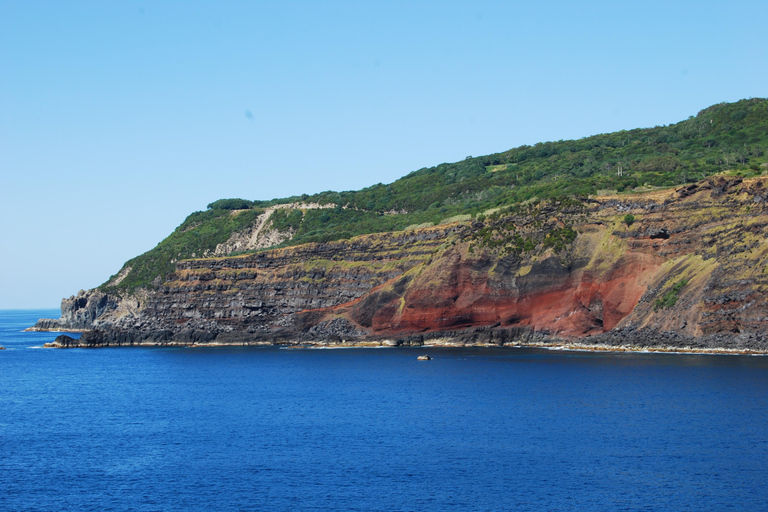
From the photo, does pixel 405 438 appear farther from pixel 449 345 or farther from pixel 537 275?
pixel 449 345

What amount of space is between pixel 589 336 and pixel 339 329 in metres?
42.1

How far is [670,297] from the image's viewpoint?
320 ft

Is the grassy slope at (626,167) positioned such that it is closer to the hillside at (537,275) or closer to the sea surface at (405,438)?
the hillside at (537,275)

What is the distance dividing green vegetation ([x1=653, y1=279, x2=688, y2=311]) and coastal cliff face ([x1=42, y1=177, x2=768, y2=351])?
15 centimetres

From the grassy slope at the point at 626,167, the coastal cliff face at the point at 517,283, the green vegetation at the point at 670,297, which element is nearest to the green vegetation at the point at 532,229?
the coastal cliff face at the point at 517,283

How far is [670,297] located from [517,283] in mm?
24147

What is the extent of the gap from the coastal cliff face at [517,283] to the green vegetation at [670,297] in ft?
0.49

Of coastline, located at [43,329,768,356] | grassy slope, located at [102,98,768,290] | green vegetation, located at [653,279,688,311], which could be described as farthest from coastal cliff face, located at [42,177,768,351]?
grassy slope, located at [102,98,768,290]

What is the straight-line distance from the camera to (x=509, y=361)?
94.2 metres

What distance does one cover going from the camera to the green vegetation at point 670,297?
318 feet

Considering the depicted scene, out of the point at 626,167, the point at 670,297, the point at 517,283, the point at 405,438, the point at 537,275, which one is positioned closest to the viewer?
the point at 405,438

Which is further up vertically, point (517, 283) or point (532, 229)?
point (532, 229)

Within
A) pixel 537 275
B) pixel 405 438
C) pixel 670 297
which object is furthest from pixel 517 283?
pixel 405 438

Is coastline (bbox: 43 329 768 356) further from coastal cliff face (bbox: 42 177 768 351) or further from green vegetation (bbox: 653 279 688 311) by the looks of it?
green vegetation (bbox: 653 279 688 311)
